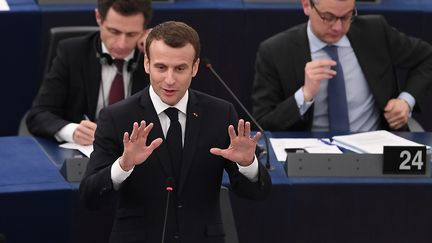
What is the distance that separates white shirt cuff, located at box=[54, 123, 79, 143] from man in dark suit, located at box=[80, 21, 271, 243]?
1.12m

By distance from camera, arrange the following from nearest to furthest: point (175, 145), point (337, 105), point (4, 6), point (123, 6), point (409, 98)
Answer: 1. point (175, 145)
2. point (123, 6)
3. point (337, 105)
4. point (409, 98)
5. point (4, 6)

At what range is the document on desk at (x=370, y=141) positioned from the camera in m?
4.57

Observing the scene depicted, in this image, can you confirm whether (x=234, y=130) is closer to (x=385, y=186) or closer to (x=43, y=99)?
(x=385, y=186)

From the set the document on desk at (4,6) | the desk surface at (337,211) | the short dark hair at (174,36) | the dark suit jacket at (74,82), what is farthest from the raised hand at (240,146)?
the document on desk at (4,6)

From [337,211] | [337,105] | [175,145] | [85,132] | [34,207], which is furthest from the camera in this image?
[337,105]

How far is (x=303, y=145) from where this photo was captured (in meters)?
4.66

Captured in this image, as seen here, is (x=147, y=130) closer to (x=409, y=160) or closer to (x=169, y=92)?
(x=169, y=92)

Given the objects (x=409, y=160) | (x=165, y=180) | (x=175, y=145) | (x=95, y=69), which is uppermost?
(x=95, y=69)

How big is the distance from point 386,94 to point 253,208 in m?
1.23

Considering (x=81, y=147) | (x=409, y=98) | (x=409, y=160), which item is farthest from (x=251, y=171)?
(x=409, y=98)

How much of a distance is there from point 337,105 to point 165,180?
1.78m

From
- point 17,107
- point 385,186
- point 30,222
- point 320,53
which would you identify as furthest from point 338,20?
point 17,107

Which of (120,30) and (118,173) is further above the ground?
(120,30)

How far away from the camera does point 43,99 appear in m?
4.90
